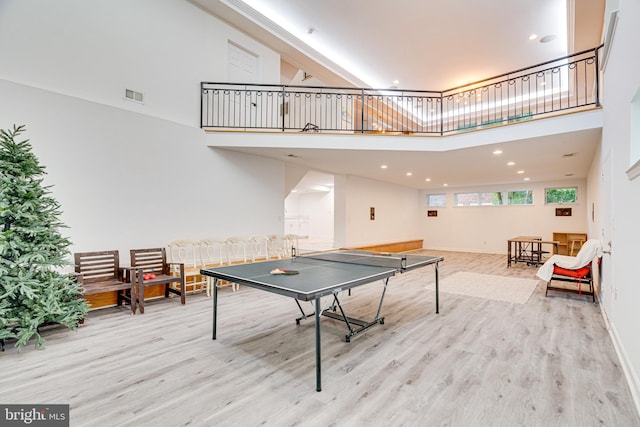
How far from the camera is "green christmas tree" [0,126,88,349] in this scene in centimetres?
296

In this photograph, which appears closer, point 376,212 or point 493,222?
point 376,212

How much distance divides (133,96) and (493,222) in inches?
461

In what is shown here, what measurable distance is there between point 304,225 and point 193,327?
1225cm

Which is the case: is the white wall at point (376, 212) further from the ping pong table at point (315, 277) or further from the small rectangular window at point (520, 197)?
the ping pong table at point (315, 277)

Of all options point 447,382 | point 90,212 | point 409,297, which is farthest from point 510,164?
point 90,212

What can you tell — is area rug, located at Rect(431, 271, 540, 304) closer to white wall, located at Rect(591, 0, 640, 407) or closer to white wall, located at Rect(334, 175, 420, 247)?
white wall, located at Rect(591, 0, 640, 407)

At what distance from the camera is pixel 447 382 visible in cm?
240

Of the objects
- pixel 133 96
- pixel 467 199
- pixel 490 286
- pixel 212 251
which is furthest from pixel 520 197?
pixel 133 96

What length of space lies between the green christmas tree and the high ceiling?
12.3 ft

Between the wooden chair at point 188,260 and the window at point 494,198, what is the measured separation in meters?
10.4

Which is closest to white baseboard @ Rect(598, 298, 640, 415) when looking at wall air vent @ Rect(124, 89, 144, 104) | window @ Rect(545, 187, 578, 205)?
wall air vent @ Rect(124, 89, 144, 104)

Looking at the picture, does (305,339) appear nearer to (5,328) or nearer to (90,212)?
(5,328)

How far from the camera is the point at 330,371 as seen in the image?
256cm

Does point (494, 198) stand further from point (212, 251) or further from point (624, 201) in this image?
point (212, 251)
